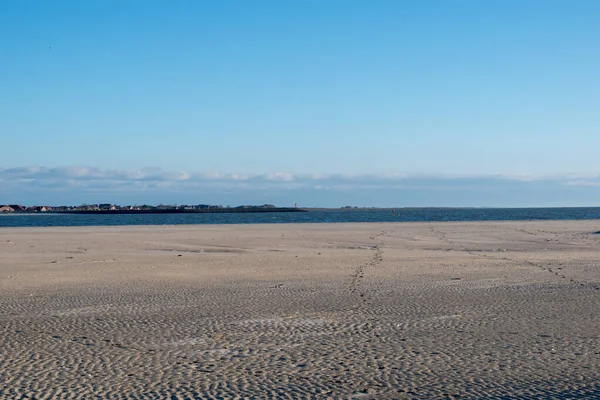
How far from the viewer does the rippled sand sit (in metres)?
8.03

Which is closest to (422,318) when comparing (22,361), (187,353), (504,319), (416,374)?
(504,319)

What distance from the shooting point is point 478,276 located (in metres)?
18.1

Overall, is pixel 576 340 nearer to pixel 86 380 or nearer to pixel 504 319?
pixel 504 319

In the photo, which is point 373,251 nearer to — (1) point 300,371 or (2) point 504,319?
(2) point 504,319

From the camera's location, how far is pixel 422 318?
39.3 feet

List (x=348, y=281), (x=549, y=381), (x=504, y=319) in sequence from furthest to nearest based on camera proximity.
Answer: (x=348, y=281), (x=504, y=319), (x=549, y=381)

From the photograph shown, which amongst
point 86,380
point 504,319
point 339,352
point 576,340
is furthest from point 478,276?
point 86,380

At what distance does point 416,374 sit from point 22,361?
17.0 feet

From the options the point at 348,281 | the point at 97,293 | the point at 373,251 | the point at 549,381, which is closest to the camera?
the point at 549,381

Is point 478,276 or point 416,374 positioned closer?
point 416,374

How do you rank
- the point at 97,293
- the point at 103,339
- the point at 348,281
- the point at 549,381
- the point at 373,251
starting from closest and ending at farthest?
the point at 549,381 → the point at 103,339 → the point at 97,293 → the point at 348,281 → the point at 373,251

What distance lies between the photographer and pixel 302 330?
11078mm

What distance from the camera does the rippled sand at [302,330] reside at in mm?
8031

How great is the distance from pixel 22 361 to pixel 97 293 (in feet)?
20.4
